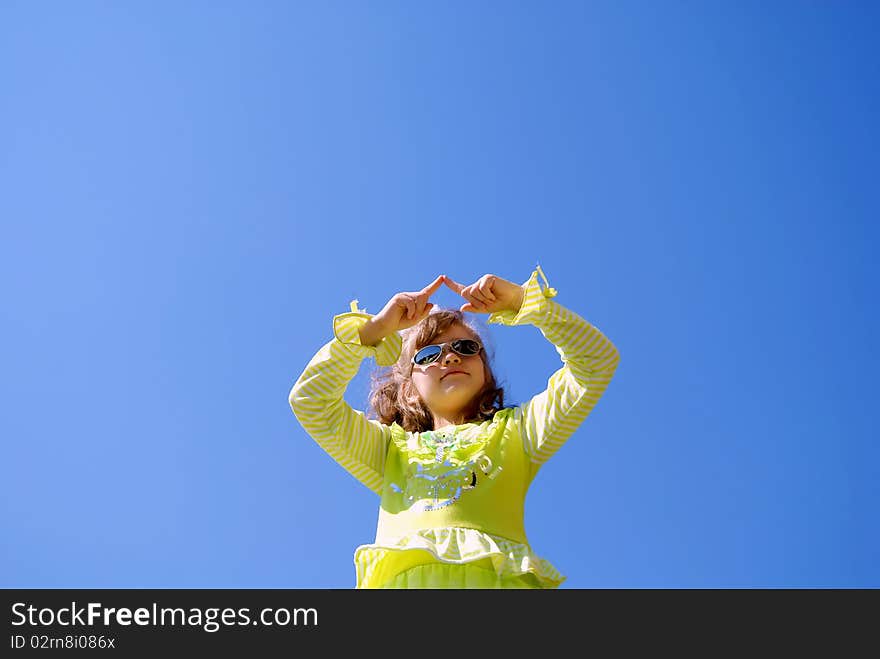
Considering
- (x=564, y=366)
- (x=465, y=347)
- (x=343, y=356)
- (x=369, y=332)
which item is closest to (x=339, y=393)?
(x=343, y=356)

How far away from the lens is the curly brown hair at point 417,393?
6512mm

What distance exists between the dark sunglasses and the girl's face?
0.9 inches

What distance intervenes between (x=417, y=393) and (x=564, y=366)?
3.70 ft

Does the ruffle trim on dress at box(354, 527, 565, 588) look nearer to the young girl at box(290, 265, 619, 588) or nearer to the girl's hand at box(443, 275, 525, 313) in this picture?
the young girl at box(290, 265, 619, 588)

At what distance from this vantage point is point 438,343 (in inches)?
259

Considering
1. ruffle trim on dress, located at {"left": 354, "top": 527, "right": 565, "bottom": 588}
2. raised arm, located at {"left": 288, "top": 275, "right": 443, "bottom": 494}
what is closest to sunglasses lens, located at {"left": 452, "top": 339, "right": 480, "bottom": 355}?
raised arm, located at {"left": 288, "top": 275, "right": 443, "bottom": 494}

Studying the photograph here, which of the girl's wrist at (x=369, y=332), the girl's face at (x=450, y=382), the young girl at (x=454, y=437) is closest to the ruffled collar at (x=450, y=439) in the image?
the young girl at (x=454, y=437)

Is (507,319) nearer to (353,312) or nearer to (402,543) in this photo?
(353,312)

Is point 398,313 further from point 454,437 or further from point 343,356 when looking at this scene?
point 454,437

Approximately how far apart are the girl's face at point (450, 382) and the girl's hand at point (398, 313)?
25.6 inches

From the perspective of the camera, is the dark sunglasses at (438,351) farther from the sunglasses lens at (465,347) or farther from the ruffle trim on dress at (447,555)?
the ruffle trim on dress at (447,555)
